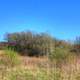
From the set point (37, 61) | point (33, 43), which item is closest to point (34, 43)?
point (33, 43)

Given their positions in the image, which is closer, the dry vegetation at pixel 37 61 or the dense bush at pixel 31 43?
the dry vegetation at pixel 37 61

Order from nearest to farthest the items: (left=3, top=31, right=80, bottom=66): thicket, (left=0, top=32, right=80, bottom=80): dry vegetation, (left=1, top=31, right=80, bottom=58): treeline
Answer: (left=0, top=32, right=80, bottom=80): dry vegetation, (left=3, top=31, right=80, bottom=66): thicket, (left=1, top=31, right=80, bottom=58): treeline

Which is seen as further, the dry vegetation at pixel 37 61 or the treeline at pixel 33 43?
the treeline at pixel 33 43

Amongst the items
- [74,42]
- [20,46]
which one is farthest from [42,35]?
[74,42]

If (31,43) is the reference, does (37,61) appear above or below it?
below

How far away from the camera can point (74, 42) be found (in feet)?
123

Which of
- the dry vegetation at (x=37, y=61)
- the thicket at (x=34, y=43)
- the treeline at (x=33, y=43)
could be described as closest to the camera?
the dry vegetation at (x=37, y=61)

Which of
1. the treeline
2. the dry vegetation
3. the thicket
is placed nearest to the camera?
the dry vegetation

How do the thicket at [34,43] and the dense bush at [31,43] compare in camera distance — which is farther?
the dense bush at [31,43]

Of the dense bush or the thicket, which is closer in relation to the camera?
the thicket

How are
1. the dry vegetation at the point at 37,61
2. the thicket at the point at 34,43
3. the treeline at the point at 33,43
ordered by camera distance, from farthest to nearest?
the treeline at the point at 33,43 < the thicket at the point at 34,43 < the dry vegetation at the point at 37,61

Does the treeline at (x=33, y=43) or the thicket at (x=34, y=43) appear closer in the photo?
the thicket at (x=34, y=43)

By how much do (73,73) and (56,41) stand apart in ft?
95.6

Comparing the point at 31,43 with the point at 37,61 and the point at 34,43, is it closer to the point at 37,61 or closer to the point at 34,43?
the point at 34,43
